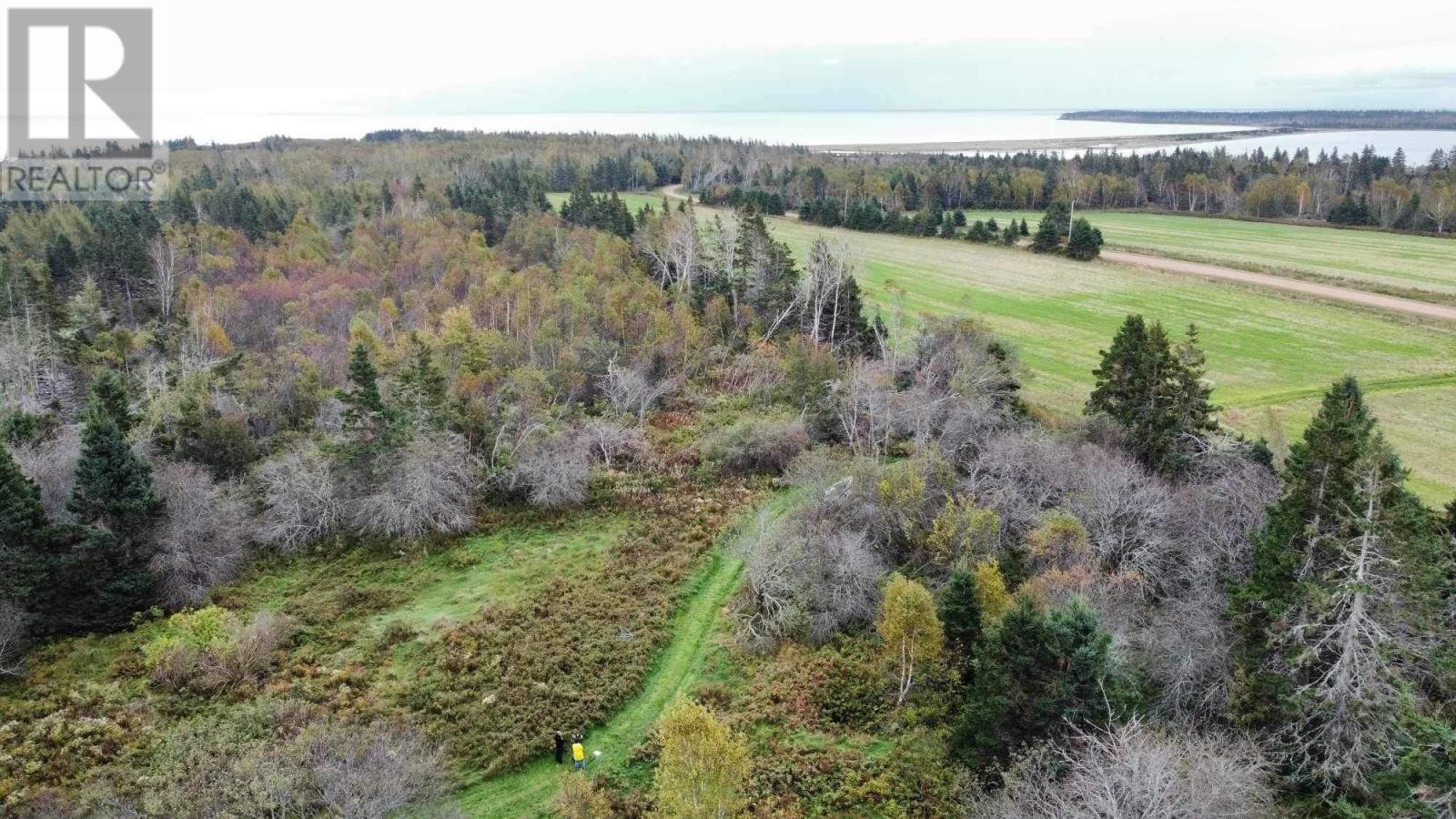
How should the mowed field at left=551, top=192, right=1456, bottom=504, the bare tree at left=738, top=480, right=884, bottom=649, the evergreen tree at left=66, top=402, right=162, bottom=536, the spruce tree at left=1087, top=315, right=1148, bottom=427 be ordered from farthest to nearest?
the mowed field at left=551, top=192, right=1456, bottom=504 → the spruce tree at left=1087, top=315, right=1148, bottom=427 → the evergreen tree at left=66, top=402, right=162, bottom=536 → the bare tree at left=738, top=480, right=884, bottom=649

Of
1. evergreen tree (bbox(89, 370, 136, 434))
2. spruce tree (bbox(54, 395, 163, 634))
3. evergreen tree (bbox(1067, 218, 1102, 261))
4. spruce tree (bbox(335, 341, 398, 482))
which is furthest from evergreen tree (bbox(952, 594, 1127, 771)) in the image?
evergreen tree (bbox(1067, 218, 1102, 261))

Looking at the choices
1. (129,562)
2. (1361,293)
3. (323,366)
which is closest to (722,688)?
(129,562)

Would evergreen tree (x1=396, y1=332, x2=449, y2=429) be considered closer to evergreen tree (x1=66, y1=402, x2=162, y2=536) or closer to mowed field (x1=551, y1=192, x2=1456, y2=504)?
evergreen tree (x1=66, y1=402, x2=162, y2=536)

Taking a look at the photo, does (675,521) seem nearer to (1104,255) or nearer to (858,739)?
(858,739)

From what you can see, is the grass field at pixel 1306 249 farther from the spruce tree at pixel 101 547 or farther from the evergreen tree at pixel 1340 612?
the spruce tree at pixel 101 547

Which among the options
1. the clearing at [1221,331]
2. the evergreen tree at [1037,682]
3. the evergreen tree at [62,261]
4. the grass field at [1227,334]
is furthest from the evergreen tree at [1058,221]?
the evergreen tree at [62,261]

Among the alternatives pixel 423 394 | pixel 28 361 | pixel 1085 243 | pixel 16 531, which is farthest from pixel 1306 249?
pixel 28 361
